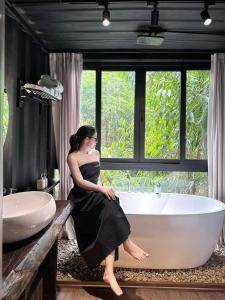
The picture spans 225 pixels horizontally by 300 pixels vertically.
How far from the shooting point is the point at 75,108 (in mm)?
3807

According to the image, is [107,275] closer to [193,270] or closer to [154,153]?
[193,270]

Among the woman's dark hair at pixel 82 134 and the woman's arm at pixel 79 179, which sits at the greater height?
the woman's dark hair at pixel 82 134

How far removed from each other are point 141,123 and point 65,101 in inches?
40.6

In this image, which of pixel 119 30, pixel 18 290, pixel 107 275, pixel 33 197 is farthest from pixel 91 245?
pixel 119 30

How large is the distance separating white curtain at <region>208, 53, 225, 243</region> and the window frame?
0.99 ft

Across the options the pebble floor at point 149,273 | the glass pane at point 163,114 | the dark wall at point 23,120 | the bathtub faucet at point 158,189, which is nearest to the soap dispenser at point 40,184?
the dark wall at point 23,120

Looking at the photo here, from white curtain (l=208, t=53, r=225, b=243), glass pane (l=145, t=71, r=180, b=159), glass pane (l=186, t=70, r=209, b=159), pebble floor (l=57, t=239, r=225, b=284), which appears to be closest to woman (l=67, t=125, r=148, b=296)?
pebble floor (l=57, t=239, r=225, b=284)

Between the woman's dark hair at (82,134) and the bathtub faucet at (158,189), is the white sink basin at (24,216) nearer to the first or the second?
the woman's dark hair at (82,134)

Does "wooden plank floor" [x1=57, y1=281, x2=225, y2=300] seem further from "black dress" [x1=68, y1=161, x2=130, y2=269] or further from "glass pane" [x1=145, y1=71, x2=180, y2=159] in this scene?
"glass pane" [x1=145, y1=71, x2=180, y2=159]

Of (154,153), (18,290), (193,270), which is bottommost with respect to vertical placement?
(193,270)

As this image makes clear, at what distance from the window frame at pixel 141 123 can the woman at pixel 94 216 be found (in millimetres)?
1046

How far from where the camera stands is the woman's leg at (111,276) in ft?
8.26

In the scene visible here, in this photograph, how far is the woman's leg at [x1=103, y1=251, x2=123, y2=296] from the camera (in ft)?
8.26

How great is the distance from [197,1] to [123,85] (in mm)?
1768
